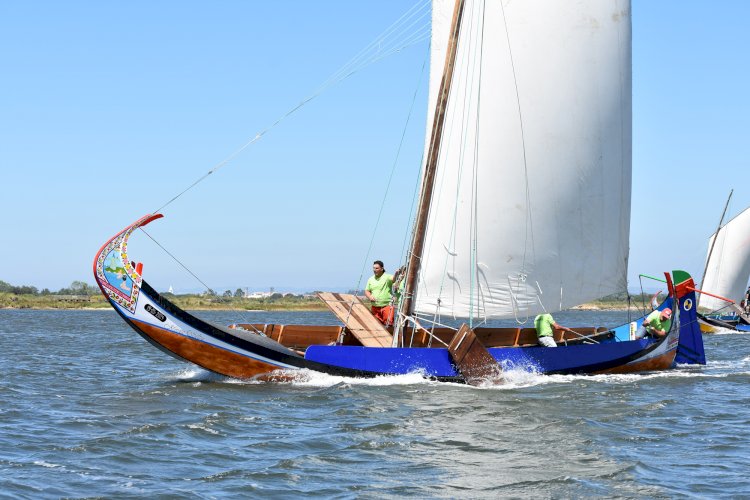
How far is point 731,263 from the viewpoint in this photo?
178ft

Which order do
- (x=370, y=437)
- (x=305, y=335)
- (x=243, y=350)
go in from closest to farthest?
1. (x=370, y=437)
2. (x=243, y=350)
3. (x=305, y=335)

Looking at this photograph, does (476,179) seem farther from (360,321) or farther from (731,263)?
(731,263)

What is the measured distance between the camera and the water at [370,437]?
11.5 metres

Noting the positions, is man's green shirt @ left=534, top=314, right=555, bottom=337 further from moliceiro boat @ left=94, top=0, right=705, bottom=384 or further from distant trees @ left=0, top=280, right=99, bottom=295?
distant trees @ left=0, top=280, right=99, bottom=295

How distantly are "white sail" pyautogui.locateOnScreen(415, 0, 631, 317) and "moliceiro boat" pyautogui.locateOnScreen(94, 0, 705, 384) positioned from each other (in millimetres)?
28

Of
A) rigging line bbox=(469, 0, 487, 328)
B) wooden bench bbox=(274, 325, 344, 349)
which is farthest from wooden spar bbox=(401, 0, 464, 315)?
wooden bench bbox=(274, 325, 344, 349)

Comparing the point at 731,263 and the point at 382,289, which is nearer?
the point at 382,289

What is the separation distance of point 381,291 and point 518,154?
418 cm

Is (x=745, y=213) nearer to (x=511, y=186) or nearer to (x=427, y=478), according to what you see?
(x=511, y=186)

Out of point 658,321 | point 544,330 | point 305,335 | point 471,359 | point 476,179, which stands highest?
point 476,179

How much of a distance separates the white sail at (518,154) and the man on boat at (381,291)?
4.38ft

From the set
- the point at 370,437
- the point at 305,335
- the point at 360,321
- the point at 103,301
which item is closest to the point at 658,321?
the point at 360,321

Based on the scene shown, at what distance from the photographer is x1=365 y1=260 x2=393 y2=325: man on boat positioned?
22.0 metres

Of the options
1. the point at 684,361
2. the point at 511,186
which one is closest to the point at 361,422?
the point at 511,186
